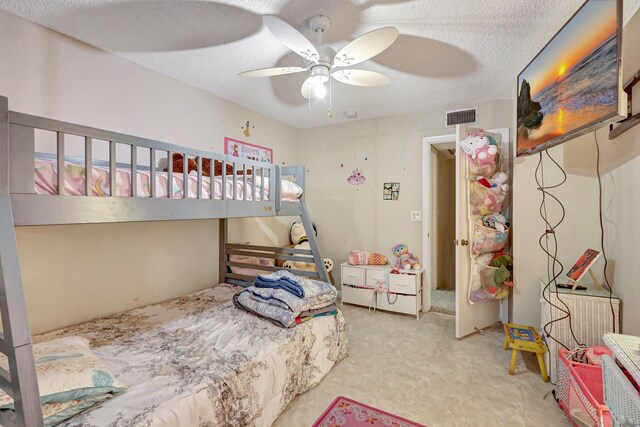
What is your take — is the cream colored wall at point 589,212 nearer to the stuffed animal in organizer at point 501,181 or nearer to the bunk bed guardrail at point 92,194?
the stuffed animal in organizer at point 501,181

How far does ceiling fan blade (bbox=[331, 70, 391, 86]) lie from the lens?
1935mm

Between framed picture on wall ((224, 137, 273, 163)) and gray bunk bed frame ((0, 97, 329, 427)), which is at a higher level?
framed picture on wall ((224, 137, 273, 163))

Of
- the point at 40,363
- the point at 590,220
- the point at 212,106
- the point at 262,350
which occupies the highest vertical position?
the point at 212,106

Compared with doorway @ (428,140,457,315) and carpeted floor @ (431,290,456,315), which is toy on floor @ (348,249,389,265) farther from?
doorway @ (428,140,457,315)

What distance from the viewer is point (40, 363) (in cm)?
125

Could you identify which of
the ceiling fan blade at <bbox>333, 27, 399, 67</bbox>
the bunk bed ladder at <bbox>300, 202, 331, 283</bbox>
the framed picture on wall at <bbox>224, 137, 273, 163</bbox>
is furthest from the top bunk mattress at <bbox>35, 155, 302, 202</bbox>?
the framed picture on wall at <bbox>224, 137, 273, 163</bbox>

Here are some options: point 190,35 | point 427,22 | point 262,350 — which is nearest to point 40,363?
point 262,350

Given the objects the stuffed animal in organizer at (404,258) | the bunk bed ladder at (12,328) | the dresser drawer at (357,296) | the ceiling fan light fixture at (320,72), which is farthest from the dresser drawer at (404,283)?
the bunk bed ladder at (12,328)

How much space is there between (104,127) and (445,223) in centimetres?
442

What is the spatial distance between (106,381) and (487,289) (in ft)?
9.51

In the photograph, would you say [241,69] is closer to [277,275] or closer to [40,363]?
[277,275]

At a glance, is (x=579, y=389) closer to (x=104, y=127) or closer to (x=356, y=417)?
(x=356, y=417)

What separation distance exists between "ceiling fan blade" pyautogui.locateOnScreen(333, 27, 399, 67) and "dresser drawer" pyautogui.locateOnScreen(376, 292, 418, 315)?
2519mm

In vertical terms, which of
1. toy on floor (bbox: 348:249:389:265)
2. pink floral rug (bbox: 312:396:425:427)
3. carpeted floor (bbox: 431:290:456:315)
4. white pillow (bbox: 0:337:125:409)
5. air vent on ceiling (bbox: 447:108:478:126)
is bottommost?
pink floral rug (bbox: 312:396:425:427)
